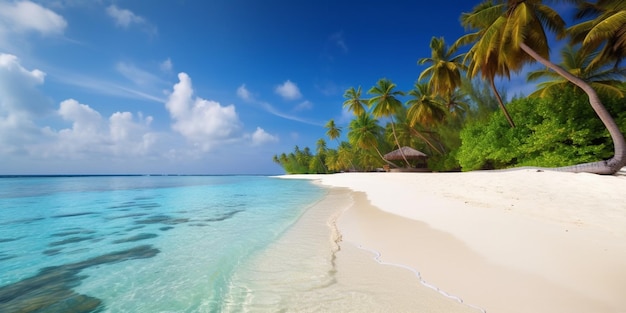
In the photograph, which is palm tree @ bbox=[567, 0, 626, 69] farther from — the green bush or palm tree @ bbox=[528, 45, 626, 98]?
the green bush

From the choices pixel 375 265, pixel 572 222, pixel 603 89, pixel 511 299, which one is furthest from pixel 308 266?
pixel 603 89

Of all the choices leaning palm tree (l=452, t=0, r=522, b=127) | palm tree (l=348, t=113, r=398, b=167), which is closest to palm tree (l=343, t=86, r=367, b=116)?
palm tree (l=348, t=113, r=398, b=167)

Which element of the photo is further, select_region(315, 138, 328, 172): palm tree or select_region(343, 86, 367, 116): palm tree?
select_region(315, 138, 328, 172): palm tree

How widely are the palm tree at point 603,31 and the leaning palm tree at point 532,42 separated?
102cm

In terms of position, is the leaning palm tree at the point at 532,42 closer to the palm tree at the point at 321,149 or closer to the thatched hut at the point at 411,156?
the thatched hut at the point at 411,156

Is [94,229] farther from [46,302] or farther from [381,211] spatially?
[381,211]

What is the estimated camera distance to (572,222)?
168 inches

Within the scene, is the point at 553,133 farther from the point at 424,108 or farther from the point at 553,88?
the point at 424,108

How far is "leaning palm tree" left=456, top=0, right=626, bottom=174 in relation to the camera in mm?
8828

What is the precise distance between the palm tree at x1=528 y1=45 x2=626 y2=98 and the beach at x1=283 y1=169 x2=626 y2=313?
769cm

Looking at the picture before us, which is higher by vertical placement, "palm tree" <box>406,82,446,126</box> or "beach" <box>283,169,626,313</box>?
"palm tree" <box>406,82,446,126</box>

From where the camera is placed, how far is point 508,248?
323cm

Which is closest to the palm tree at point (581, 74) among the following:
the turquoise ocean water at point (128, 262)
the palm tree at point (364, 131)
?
the turquoise ocean water at point (128, 262)

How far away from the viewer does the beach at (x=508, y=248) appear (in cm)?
211
